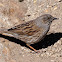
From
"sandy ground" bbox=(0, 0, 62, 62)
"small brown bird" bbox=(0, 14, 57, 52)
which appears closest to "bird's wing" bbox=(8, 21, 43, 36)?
"small brown bird" bbox=(0, 14, 57, 52)

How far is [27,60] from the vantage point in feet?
23.6

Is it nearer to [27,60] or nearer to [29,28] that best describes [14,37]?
[29,28]

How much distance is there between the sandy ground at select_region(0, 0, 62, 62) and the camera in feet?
24.0

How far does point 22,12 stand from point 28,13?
36 cm

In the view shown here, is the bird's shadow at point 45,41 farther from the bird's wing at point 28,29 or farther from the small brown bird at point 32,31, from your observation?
the bird's wing at point 28,29

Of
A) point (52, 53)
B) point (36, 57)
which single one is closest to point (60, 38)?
point (52, 53)

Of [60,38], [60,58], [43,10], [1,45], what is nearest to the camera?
[60,58]

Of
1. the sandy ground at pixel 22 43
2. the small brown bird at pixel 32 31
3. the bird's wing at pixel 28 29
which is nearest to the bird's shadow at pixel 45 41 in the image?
the sandy ground at pixel 22 43

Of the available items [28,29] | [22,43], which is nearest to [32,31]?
[28,29]

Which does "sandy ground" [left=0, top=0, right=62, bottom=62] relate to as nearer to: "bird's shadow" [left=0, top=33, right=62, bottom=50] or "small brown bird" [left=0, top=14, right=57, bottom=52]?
"bird's shadow" [left=0, top=33, right=62, bottom=50]

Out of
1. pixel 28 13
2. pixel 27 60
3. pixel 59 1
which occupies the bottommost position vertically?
pixel 27 60

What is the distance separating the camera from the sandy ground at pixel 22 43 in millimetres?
7323

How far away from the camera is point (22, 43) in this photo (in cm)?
820

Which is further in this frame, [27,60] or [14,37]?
[14,37]
